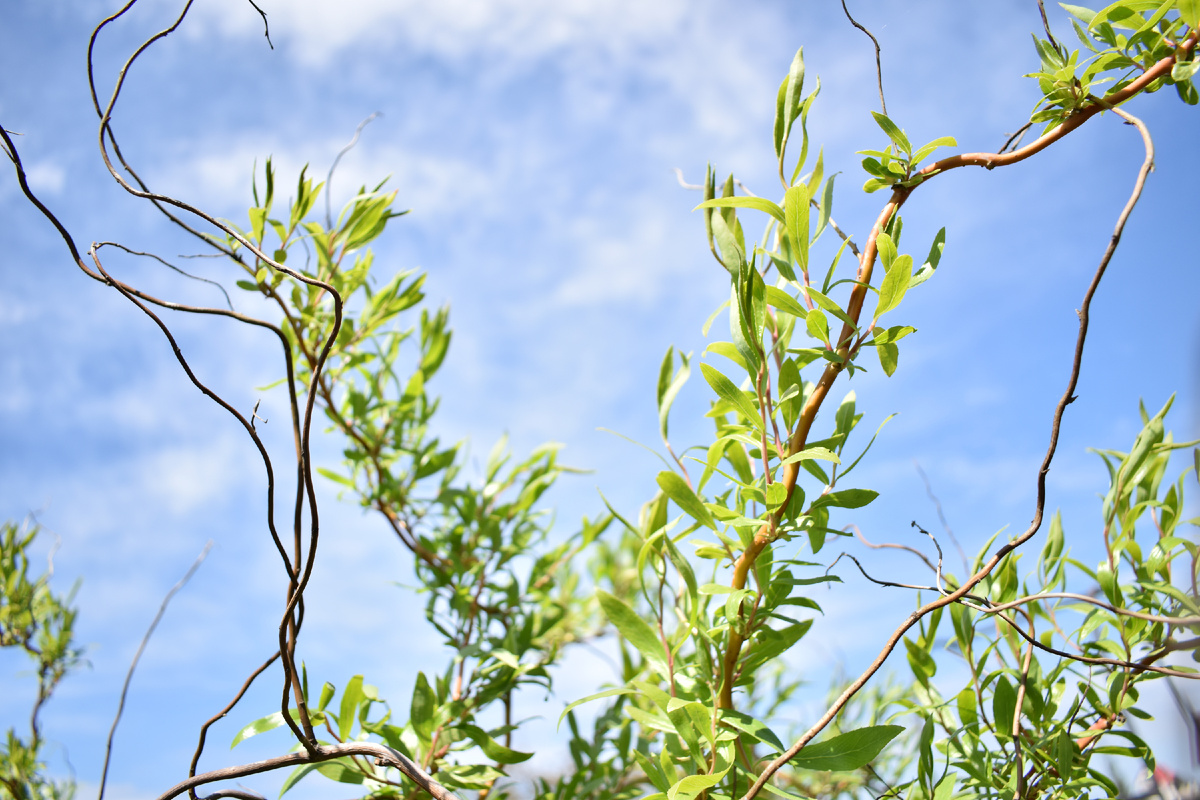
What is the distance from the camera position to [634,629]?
1.84ft

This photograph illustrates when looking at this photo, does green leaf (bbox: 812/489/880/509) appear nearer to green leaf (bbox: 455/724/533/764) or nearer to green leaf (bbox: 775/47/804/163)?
green leaf (bbox: 775/47/804/163)

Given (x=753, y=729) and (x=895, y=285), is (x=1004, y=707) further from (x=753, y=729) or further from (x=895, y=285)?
(x=895, y=285)

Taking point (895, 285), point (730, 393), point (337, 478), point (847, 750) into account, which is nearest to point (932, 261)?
point (895, 285)

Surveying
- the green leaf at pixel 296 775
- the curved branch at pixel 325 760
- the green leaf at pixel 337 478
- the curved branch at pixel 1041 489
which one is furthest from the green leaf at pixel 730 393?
the green leaf at pixel 337 478

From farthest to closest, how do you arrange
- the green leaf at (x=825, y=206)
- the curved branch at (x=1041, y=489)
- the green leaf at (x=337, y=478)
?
the green leaf at (x=337, y=478), the green leaf at (x=825, y=206), the curved branch at (x=1041, y=489)

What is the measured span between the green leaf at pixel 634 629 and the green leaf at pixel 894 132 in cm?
37

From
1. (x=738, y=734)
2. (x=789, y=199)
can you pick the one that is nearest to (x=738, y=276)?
(x=789, y=199)

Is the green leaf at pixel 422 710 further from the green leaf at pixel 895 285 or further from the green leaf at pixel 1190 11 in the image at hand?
the green leaf at pixel 1190 11

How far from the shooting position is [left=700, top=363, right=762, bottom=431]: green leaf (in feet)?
1.62

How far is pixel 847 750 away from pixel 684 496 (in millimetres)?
196

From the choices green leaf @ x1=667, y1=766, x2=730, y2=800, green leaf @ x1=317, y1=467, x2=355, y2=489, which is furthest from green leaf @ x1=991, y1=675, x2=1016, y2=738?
green leaf @ x1=317, y1=467, x2=355, y2=489

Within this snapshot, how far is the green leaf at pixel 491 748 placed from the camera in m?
0.69

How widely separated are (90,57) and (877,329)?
0.54m

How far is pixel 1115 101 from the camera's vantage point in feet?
1.55
